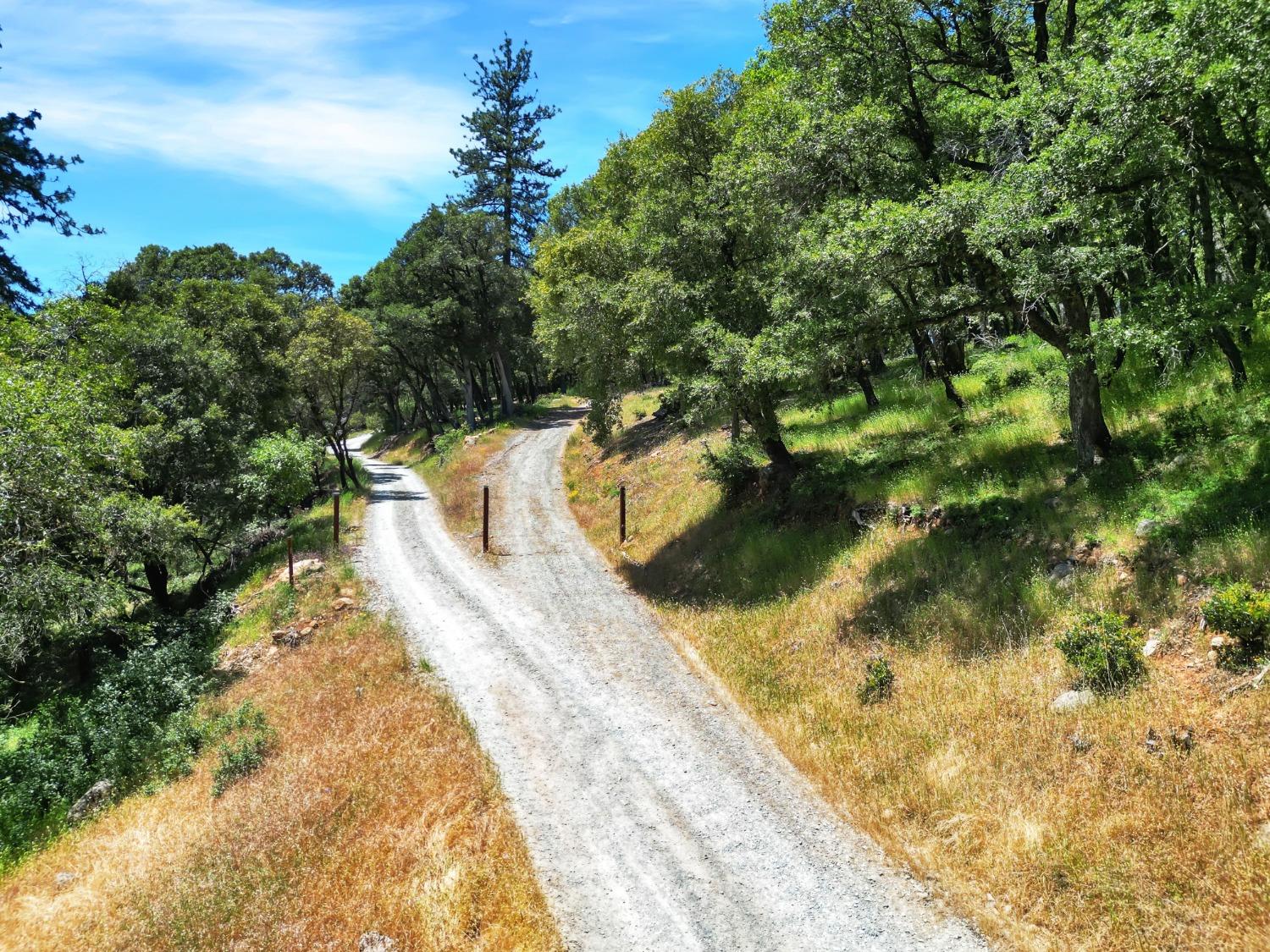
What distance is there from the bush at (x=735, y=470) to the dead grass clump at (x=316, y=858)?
10141 mm

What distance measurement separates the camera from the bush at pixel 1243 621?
7090mm

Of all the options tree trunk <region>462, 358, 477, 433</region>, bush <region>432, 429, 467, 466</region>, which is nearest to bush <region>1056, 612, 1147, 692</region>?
bush <region>432, 429, 467, 466</region>

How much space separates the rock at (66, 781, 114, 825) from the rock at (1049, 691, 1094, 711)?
1532 centimetres

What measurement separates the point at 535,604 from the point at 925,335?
13.9 meters

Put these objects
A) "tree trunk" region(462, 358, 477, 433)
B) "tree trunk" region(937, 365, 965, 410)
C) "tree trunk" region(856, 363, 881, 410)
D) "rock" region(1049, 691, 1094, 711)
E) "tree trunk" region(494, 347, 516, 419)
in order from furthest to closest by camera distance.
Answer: "tree trunk" region(494, 347, 516, 419), "tree trunk" region(462, 358, 477, 433), "tree trunk" region(856, 363, 881, 410), "tree trunk" region(937, 365, 965, 410), "rock" region(1049, 691, 1094, 711)

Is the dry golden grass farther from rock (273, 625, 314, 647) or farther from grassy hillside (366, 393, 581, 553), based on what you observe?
grassy hillside (366, 393, 581, 553)

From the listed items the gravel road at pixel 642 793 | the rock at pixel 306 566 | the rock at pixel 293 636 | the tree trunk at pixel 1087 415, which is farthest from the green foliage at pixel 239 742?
the tree trunk at pixel 1087 415

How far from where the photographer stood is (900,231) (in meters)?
10.4

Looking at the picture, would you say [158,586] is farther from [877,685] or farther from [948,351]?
[948,351]

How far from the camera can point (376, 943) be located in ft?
22.1

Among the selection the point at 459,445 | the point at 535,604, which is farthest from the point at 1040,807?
the point at 459,445

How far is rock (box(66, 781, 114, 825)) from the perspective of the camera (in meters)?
10.8

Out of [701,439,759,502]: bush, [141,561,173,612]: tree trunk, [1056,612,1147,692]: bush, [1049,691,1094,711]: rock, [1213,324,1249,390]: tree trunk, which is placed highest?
[1213,324,1249,390]: tree trunk

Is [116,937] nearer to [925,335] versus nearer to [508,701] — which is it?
[508,701]
